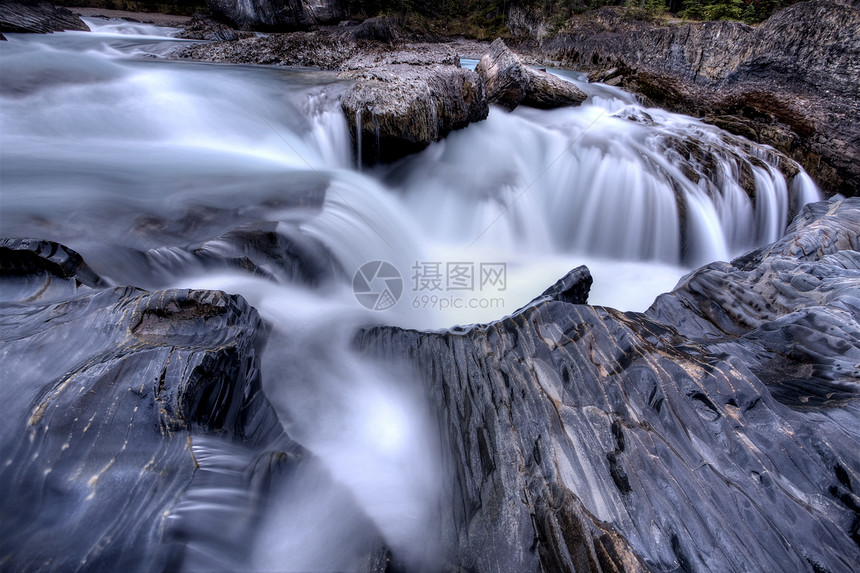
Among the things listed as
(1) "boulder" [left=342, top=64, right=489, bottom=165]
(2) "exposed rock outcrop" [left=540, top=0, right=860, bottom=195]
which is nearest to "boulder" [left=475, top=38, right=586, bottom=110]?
(1) "boulder" [left=342, top=64, right=489, bottom=165]

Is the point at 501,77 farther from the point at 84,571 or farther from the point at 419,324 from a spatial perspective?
the point at 84,571

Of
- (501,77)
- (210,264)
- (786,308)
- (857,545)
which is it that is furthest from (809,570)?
(501,77)

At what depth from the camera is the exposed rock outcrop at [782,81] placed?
6781 millimetres

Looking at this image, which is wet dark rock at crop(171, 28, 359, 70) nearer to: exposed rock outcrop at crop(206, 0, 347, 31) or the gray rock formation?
exposed rock outcrop at crop(206, 0, 347, 31)

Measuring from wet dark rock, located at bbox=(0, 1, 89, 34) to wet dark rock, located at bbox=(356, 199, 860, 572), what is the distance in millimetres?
13681

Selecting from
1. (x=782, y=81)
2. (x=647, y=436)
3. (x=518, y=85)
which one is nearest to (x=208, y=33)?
(x=518, y=85)

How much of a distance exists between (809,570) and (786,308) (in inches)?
87.5

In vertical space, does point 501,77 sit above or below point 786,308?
above

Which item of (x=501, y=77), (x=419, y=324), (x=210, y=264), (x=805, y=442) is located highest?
(x=501, y=77)

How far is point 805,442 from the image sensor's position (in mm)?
1943

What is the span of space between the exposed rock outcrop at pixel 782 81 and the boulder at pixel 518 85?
2.96 metres

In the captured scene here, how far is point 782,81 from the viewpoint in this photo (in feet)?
Answer: 25.6

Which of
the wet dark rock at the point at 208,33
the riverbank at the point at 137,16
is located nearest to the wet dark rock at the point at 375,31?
the wet dark rock at the point at 208,33

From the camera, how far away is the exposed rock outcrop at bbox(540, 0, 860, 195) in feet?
22.2
